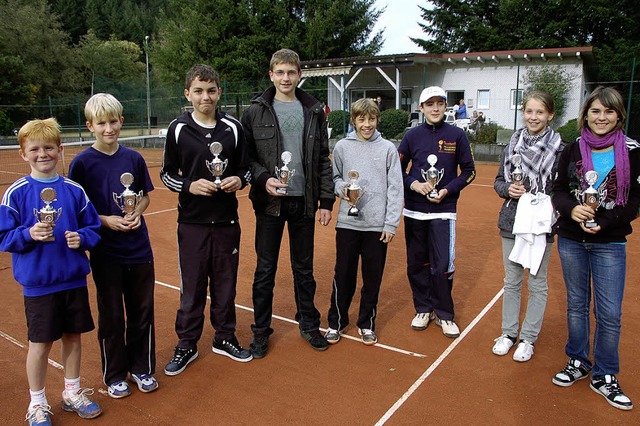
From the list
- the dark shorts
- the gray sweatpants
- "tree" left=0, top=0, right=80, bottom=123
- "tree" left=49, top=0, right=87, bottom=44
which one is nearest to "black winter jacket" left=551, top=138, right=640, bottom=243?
the gray sweatpants

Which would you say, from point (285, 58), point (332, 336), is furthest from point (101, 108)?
point (332, 336)

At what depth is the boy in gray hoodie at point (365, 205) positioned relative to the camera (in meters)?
4.05

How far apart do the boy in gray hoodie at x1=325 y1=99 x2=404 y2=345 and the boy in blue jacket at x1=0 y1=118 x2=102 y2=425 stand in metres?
1.81

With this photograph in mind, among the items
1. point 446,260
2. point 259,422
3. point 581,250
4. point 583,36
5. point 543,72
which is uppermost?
point 583,36

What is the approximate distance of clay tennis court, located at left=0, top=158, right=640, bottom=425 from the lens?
3205 millimetres

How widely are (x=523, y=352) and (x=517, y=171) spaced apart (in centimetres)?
132

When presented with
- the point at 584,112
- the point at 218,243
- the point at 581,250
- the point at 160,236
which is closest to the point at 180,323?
the point at 218,243

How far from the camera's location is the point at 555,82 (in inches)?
773

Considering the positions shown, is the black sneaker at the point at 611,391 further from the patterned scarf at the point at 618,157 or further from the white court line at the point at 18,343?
the white court line at the point at 18,343

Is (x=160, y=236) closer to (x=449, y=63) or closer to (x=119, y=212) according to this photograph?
(x=119, y=212)

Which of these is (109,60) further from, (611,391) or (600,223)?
(611,391)

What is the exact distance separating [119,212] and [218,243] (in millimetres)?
719

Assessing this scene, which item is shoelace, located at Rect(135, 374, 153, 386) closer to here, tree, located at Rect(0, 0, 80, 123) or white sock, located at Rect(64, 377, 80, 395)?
white sock, located at Rect(64, 377, 80, 395)

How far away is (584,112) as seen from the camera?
133 inches
